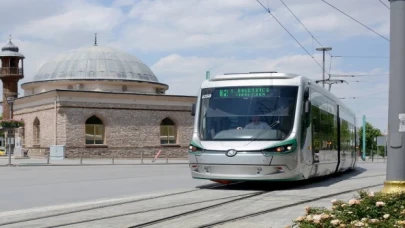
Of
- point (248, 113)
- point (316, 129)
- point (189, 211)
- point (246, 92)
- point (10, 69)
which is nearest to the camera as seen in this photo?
point (189, 211)

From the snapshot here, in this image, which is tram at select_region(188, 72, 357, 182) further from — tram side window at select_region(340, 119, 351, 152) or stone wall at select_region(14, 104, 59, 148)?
stone wall at select_region(14, 104, 59, 148)

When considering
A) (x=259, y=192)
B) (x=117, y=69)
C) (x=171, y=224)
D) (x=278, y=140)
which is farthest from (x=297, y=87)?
(x=117, y=69)

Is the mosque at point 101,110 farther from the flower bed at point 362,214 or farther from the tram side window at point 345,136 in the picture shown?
the flower bed at point 362,214

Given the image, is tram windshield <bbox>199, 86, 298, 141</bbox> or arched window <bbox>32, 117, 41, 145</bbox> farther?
arched window <bbox>32, 117, 41, 145</bbox>

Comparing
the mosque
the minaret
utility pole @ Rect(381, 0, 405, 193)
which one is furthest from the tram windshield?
the minaret

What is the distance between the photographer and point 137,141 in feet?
191

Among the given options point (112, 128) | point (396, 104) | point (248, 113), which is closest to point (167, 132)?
point (112, 128)

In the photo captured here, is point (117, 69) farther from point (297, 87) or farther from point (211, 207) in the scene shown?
point (211, 207)

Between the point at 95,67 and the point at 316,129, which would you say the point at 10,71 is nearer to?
the point at 95,67

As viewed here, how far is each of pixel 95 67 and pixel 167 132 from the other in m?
9.84

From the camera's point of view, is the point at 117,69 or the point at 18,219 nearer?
the point at 18,219

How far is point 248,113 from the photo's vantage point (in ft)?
50.2

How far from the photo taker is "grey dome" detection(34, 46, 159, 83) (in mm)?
63219

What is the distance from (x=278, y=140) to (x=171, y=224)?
6.15 meters
